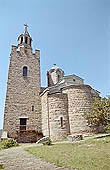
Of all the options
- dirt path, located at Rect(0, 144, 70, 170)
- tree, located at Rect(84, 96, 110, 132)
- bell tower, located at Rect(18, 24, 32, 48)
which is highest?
bell tower, located at Rect(18, 24, 32, 48)

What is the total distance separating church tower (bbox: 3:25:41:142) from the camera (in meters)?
19.8

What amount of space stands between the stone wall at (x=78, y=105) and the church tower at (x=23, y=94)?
5.26 metres

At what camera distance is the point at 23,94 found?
858 inches

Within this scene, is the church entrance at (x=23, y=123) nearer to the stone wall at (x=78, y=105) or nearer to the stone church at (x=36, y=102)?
the stone church at (x=36, y=102)

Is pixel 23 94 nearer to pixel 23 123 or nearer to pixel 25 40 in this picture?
pixel 23 123

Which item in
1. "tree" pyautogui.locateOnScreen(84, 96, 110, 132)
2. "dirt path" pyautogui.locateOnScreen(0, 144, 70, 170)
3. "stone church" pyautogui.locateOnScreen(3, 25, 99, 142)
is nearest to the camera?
"dirt path" pyautogui.locateOnScreen(0, 144, 70, 170)

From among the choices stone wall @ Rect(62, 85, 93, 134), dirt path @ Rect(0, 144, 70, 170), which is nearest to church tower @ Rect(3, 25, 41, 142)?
stone wall @ Rect(62, 85, 93, 134)

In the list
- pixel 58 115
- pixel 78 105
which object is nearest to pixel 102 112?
pixel 78 105

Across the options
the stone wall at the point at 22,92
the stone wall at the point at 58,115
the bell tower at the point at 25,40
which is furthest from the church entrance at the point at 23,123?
the bell tower at the point at 25,40

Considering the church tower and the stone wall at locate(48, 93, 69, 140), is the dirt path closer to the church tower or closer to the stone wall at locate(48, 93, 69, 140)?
the stone wall at locate(48, 93, 69, 140)

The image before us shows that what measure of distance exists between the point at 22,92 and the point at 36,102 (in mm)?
2450

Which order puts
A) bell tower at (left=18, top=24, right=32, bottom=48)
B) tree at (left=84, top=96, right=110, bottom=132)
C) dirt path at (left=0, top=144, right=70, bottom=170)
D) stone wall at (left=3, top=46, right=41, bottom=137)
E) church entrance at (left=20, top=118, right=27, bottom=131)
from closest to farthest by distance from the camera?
dirt path at (left=0, top=144, right=70, bottom=170) < tree at (left=84, top=96, right=110, bottom=132) < stone wall at (left=3, top=46, right=41, bottom=137) < church entrance at (left=20, top=118, right=27, bottom=131) < bell tower at (left=18, top=24, right=32, bottom=48)

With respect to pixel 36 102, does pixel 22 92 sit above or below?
above

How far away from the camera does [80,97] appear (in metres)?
18.6
